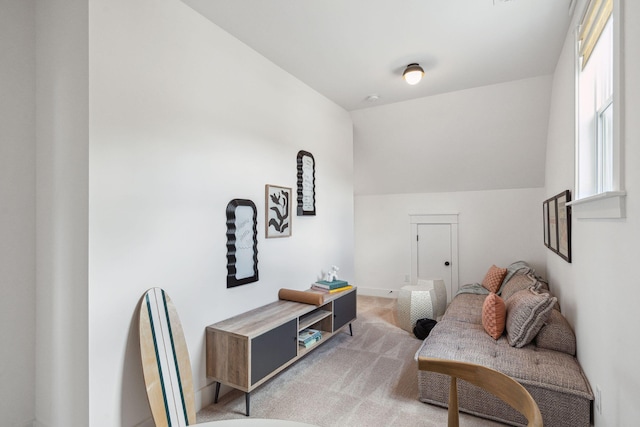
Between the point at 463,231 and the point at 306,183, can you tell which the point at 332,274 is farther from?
the point at 463,231

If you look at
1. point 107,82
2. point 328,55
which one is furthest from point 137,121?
point 328,55

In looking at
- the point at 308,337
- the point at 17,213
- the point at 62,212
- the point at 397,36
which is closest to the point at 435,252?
the point at 308,337

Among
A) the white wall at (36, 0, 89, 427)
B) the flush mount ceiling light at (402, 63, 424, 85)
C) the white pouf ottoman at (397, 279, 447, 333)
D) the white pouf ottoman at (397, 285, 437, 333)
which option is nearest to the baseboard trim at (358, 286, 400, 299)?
the white pouf ottoman at (397, 279, 447, 333)

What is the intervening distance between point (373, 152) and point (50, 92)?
373cm

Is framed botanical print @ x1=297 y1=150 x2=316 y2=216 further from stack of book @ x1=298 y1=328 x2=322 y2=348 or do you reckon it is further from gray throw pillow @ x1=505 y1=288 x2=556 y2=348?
gray throw pillow @ x1=505 y1=288 x2=556 y2=348

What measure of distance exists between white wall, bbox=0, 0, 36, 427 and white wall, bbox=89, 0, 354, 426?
64 cm

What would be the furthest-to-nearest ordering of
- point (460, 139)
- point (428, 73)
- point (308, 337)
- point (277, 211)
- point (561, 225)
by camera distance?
point (460, 139)
point (428, 73)
point (277, 211)
point (308, 337)
point (561, 225)

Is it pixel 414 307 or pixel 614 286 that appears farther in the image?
pixel 414 307

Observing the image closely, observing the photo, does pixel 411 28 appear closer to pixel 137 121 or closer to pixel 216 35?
pixel 216 35

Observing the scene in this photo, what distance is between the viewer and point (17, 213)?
6.33 ft

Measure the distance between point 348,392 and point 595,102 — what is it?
2.61 m

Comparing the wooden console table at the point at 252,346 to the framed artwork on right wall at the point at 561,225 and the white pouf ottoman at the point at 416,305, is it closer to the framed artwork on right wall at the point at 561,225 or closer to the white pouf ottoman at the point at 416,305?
the white pouf ottoman at the point at 416,305

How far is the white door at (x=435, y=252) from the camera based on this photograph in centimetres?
483

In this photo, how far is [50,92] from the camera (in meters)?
1.93
